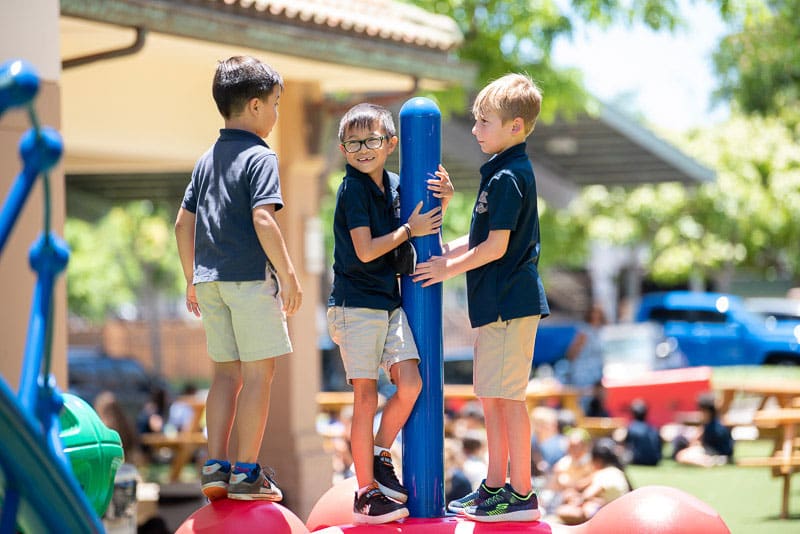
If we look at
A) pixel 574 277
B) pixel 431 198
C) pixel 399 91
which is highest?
pixel 399 91

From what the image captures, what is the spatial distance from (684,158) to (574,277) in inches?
1235

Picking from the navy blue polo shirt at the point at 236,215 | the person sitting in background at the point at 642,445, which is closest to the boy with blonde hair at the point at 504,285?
the navy blue polo shirt at the point at 236,215

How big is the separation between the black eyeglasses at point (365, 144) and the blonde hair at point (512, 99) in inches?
15.2

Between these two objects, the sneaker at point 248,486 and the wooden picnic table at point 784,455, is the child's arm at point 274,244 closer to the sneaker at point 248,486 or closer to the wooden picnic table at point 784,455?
the sneaker at point 248,486

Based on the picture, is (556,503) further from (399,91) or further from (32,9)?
(32,9)

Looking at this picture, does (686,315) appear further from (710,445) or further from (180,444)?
(180,444)

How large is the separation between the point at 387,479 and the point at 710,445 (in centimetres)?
866

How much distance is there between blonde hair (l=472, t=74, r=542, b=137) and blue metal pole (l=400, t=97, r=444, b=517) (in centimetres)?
21

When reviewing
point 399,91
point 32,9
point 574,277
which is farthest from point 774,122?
point 32,9

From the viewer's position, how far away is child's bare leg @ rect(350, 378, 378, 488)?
A: 13.2 feet

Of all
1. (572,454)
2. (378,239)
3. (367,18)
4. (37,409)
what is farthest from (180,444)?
(37,409)

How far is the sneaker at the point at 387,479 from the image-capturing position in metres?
4.04

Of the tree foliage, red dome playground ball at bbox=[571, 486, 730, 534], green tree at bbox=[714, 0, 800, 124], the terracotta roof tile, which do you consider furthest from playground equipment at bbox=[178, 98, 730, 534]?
the tree foliage

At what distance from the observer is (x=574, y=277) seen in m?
46.1
